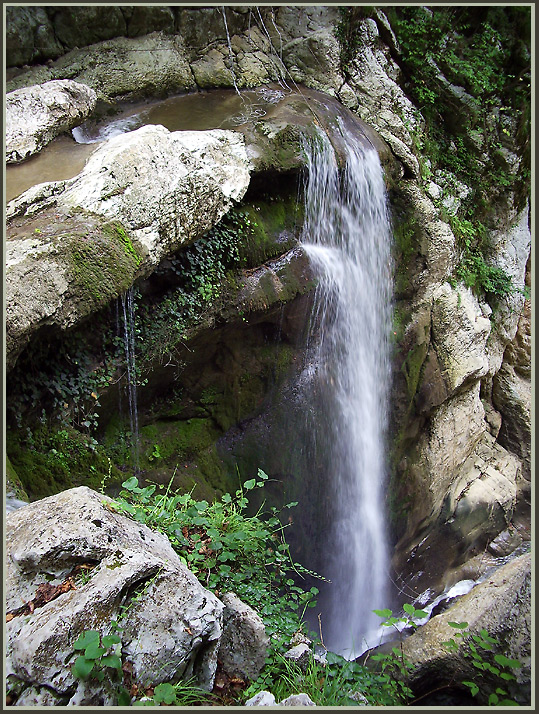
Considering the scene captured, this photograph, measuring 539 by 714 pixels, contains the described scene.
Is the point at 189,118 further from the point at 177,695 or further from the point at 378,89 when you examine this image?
the point at 177,695

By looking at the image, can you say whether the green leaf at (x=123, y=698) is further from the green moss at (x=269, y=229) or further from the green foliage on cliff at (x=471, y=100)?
the green foliage on cliff at (x=471, y=100)

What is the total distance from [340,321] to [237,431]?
184 cm

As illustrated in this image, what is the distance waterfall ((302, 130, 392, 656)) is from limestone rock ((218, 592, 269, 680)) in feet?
9.45

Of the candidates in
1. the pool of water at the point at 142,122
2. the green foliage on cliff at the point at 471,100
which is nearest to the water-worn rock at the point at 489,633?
the green foliage on cliff at the point at 471,100

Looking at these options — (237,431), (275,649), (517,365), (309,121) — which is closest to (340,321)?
(237,431)

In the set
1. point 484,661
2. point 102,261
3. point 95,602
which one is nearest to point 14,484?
point 95,602

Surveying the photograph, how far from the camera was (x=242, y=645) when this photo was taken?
10.2 ft

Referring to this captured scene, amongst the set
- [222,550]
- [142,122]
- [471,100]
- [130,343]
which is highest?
[471,100]

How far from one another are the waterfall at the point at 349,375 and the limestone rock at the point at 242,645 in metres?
2.88

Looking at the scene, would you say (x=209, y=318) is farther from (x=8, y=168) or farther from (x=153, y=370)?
(x=8, y=168)

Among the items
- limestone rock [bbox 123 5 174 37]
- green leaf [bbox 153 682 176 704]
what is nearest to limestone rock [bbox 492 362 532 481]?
limestone rock [bbox 123 5 174 37]

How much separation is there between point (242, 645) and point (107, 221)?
3221 mm

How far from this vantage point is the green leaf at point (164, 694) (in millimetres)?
2293

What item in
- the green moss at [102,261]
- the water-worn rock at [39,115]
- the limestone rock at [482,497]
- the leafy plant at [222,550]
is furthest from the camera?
the limestone rock at [482,497]
